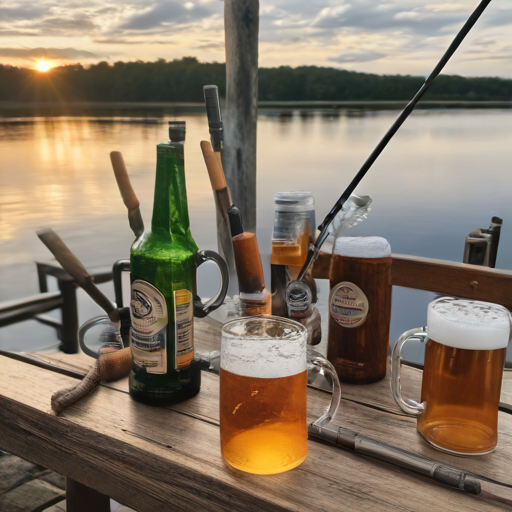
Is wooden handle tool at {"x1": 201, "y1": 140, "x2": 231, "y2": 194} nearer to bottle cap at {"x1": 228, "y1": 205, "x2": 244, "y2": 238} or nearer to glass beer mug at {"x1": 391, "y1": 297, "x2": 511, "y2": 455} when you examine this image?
bottle cap at {"x1": 228, "y1": 205, "x2": 244, "y2": 238}

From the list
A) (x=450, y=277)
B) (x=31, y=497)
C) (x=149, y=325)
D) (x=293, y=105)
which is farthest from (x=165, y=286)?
(x=293, y=105)

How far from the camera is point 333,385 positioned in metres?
0.70

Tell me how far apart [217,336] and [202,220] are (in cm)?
781

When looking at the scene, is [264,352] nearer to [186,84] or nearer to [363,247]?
[363,247]

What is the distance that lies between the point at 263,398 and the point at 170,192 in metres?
0.35

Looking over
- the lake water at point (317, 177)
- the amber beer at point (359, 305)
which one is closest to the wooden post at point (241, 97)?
the amber beer at point (359, 305)

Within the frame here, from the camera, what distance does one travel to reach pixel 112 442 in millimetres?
701

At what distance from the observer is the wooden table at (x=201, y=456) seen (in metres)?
0.58

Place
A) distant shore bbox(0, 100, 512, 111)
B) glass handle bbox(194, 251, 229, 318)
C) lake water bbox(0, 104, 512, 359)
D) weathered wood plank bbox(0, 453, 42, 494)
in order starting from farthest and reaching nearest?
lake water bbox(0, 104, 512, 359), distant shore bbox(0, 100, 512, 111), weathered wood plank bbox(0, 453, 42, 494), glass handle bbox(194, 251, 229, 318)

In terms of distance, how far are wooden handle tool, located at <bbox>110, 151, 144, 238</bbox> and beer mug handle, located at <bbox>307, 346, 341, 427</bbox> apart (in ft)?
1.41

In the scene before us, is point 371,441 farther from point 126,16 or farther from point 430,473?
point 126,16

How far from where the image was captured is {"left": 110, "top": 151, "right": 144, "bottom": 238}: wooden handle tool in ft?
2.99

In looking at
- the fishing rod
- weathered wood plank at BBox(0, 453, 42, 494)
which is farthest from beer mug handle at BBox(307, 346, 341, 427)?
weathered wood plank at BBox(0, 453, 42, 494)

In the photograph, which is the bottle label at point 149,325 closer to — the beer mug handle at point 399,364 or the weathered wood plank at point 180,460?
the weathered wood plank at point 180,460
